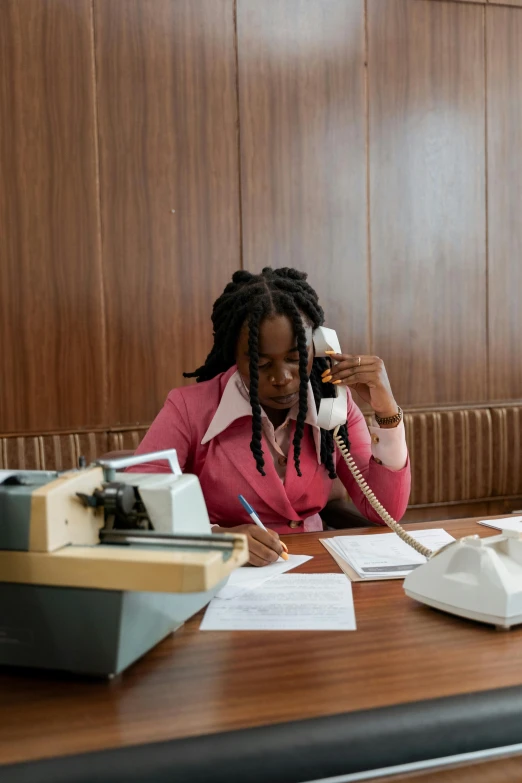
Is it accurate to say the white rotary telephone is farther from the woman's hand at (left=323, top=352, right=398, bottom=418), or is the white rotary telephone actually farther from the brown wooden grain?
the brown wooden grain

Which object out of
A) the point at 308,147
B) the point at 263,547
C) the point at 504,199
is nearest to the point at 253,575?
the point at 263,547

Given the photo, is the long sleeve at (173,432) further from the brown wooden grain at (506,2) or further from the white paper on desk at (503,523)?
the brown wooden grain at (506,2)

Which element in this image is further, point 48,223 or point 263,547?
point 48,223

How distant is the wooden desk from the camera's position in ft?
2.71

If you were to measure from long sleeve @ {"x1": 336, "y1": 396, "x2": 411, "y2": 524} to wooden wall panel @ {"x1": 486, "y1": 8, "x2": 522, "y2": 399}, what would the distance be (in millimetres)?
1987

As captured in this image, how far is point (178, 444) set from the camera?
197 centimetres

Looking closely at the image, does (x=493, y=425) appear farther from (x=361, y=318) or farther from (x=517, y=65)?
(x=517, y=65)

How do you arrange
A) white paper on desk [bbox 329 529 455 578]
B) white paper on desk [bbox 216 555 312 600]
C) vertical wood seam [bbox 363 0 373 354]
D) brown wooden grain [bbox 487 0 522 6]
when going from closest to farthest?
white paper on desk [bbox 216 555 312 600]
white paper on desk [bbox 329 529 455 578]
vertical wood seam [bbox 363 0 373 354]
brown wooden grain [bbox 487 0 522 6]

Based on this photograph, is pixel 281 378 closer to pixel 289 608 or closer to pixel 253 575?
pixel 253 575

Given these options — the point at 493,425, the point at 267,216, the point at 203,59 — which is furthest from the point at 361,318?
the point at 203,59

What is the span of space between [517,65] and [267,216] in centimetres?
164

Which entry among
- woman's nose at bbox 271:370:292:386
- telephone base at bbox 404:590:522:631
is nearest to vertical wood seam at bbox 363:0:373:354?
woman's nose at bbox 271:370:292:386

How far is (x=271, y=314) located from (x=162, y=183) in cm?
168

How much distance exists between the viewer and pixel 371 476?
6.29ft
